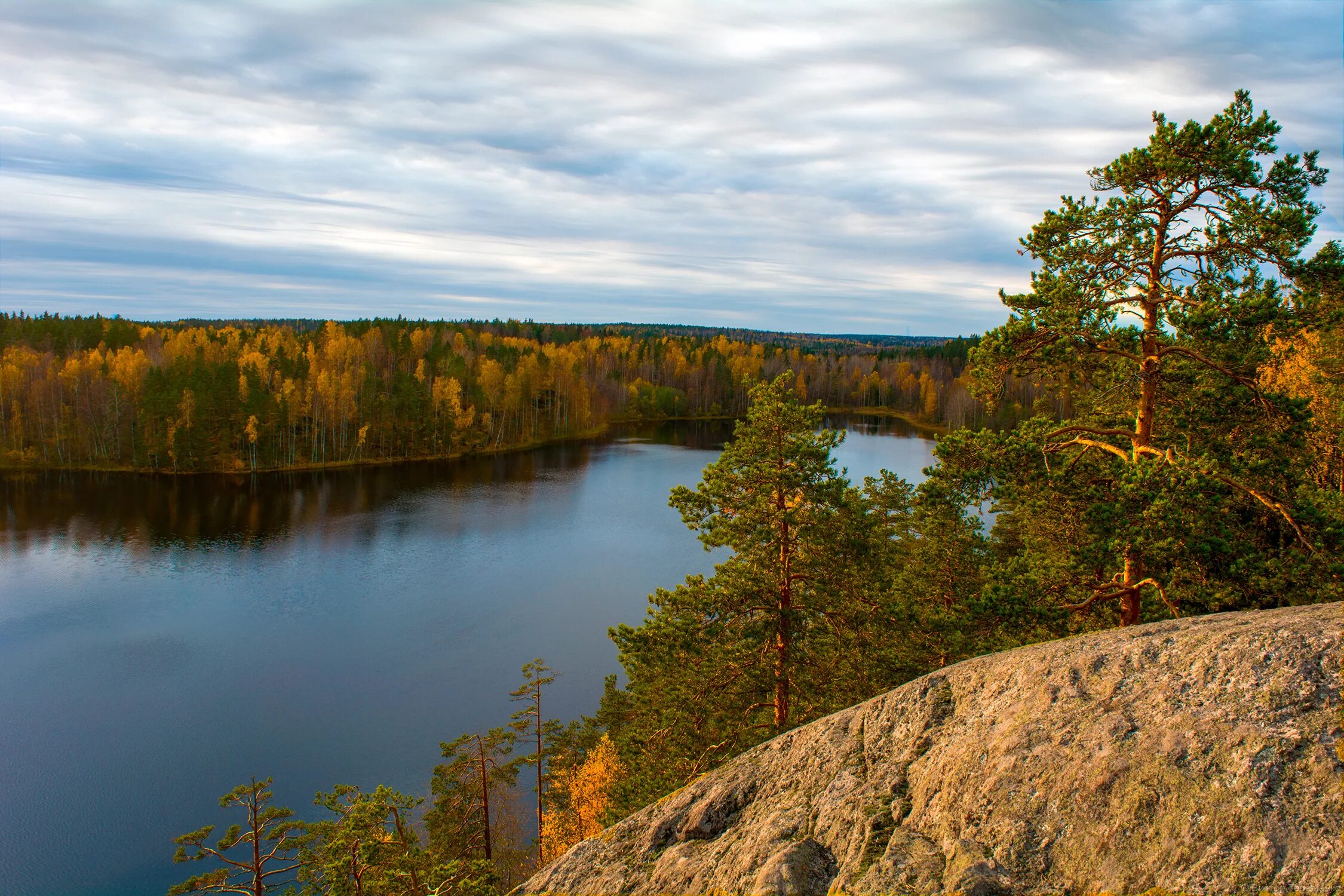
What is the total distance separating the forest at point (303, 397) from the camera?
54812 mm

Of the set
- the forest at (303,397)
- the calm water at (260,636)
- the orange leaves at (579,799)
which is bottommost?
the calm water at (260,636)

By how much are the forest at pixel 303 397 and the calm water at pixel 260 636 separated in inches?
270

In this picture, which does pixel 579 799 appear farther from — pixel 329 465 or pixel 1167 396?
pixel 329 465

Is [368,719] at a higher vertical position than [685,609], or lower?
lower

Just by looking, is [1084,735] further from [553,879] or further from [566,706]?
[566,706]

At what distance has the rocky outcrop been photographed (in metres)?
3.48

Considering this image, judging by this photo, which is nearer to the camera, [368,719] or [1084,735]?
[1084,735]

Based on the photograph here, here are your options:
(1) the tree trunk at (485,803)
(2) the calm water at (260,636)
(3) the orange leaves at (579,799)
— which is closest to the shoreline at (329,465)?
(2) the calm water at (260,636)

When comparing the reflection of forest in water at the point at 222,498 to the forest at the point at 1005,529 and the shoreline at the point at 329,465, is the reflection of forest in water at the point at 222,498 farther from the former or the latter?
the forest at the point at 1005,529

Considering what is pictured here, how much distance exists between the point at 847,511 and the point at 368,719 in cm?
1471

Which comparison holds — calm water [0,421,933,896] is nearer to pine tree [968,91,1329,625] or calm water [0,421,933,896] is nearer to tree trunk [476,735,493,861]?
tree trunk [476,735,493,861]

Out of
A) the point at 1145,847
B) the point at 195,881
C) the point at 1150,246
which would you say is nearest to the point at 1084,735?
the point at 1145,847

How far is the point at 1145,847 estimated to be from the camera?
359 centimetres

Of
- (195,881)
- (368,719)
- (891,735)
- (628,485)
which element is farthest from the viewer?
(628,485)
